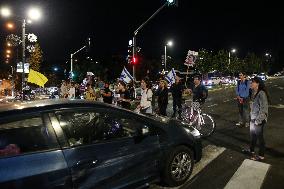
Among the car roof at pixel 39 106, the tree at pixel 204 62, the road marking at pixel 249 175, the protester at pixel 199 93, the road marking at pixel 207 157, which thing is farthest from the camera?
the tree at pixel 204 62

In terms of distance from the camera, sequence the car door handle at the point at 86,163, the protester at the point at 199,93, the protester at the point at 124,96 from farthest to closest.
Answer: the protester at the point at 124,96, the protester at the point at 199,93, the car door handle at the point at 86,163

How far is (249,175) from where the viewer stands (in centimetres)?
661

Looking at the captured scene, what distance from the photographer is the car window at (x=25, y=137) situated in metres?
4.20

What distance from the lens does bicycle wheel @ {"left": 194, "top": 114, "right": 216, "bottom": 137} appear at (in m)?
10.6

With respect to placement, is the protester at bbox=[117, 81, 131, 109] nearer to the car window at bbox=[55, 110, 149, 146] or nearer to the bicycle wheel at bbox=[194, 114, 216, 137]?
the bicycle wheel at bbox=[194, 114, 216, 137]

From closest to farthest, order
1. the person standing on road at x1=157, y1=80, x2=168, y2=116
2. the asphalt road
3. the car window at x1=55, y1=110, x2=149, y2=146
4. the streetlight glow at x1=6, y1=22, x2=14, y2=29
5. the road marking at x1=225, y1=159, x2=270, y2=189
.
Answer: the car window at x1=55, y1=110, x2=149, y2=146 < the road marking at x1=225, y1=159, x2=270, y2=189 < the asphalt road < the person standing on road at x1=157, y1=80, x2=168, y2=116 < the streetlight glow at x1=6, y1=22, x2=14, y2=29

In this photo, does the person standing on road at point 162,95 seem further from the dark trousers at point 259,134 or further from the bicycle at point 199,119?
the dark trousers at point 259,134

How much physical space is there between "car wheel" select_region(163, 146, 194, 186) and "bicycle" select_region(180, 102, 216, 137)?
4.09 m

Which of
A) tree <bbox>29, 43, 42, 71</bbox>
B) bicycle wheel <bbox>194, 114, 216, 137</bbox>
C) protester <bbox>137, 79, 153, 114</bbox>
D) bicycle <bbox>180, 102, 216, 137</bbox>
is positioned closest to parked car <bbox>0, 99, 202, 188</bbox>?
bicycle wheel <bbox>194, 114, 216, 137</bbox>

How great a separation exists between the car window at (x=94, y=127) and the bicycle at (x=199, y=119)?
528 centimetres

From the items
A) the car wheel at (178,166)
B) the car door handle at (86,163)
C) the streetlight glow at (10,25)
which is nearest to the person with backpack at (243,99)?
the car wheel at (178,166)

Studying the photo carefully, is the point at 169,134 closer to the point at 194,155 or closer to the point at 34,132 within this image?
the point at 194,155

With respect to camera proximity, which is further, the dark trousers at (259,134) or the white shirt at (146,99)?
the white shirt at (146,99)

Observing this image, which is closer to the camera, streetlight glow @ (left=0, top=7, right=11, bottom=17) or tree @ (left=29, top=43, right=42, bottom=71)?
streetlight glow @ (left=0, top=7, right=11, bottom=17)
